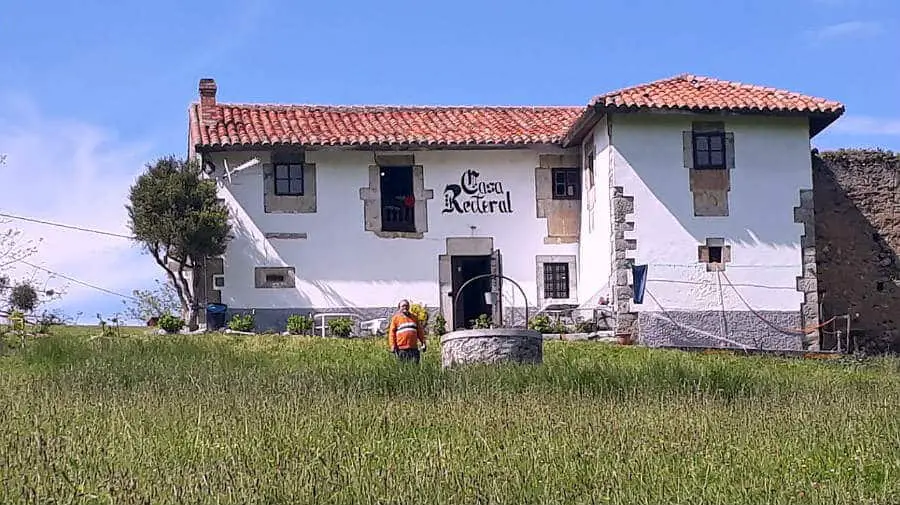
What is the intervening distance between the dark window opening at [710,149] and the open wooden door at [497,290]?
4.08m

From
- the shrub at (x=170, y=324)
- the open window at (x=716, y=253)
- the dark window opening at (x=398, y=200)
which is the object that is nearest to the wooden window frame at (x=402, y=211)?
the dark window opening at (x=398, y=200)

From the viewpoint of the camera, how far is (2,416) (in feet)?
34.1

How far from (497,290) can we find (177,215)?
235 inches

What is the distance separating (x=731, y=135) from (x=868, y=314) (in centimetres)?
449

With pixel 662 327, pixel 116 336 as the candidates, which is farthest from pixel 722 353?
pixel 116 336

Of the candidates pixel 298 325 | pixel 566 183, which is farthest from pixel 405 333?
pixel 566 183

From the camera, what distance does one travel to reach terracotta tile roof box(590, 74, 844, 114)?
893 inches

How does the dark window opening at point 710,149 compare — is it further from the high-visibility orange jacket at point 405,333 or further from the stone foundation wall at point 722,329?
the high-visibility orange jacket at point 405,333

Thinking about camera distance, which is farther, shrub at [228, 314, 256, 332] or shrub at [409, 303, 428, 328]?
shrub at [409, 303, 428, 328]

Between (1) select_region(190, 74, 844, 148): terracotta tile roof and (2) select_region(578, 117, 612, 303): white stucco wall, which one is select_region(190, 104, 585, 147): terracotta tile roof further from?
(2) select_region(578, 117, 612, 303): white stucco wall

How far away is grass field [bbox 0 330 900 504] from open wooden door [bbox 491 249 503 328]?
8595mm

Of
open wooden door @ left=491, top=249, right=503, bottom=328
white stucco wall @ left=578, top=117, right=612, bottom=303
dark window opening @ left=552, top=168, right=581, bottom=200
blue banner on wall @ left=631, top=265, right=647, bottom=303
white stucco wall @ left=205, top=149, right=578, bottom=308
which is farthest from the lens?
dark window opening @ left=552, top=168, right=581, bottom=200

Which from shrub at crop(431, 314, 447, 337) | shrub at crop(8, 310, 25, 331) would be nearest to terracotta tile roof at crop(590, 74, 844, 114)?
shrub at crop(431, 314, 447, 337)

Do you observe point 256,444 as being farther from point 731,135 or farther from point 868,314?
point 868,314
